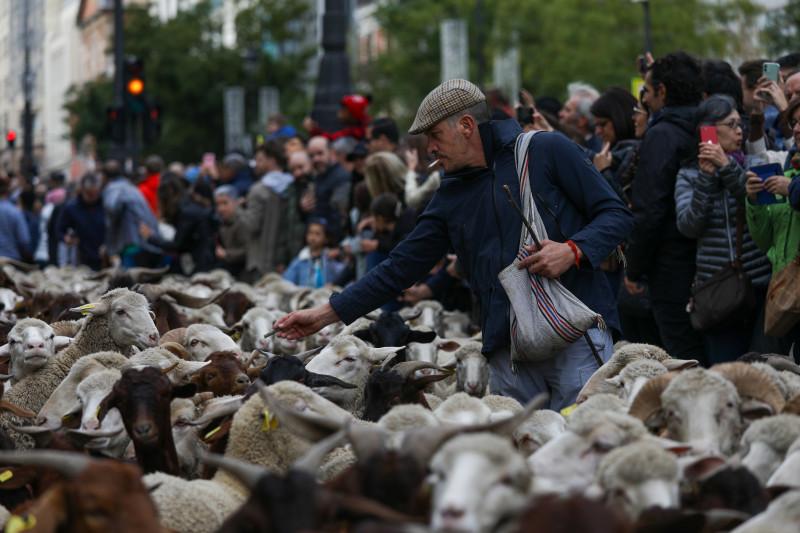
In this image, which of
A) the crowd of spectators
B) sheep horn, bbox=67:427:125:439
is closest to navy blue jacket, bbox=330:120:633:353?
the crowd of spectators

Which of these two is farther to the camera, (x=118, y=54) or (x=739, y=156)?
(x=118, y=54)

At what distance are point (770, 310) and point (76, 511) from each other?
426 centimetres

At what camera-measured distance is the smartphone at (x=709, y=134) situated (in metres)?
6.95

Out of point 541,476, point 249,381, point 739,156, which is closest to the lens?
point 541,476

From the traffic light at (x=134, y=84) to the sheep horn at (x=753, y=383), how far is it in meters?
14.5

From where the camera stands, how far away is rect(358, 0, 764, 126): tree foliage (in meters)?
31.1

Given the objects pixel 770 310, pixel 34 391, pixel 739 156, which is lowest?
pixel 34 391

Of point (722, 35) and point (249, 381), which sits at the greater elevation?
point (722, 35)

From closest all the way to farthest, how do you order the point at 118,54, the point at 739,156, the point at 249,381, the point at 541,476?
the point at 541,476 < the point at 249,381 < the point at 739,156 < the point at 118,54

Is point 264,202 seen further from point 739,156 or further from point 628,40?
point 628,40

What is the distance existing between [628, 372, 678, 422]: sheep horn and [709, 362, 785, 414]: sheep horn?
0.21m

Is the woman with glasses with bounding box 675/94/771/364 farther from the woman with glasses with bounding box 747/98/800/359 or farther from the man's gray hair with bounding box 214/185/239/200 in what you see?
the man's gray hair with bounding box 214/185/239/200

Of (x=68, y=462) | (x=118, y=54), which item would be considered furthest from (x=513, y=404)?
(x=118, y=54)

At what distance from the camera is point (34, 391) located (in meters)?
6.54
